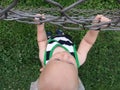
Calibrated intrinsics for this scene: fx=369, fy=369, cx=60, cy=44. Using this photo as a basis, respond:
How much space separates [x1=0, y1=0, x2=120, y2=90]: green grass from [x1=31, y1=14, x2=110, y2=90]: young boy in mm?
223

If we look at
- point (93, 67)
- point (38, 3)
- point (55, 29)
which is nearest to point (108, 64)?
point (93, 67)

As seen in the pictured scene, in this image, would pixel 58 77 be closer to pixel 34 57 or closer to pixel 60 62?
pixel 60 62

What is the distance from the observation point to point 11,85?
1746 mm

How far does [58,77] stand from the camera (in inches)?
48.8

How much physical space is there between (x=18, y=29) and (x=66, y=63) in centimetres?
52

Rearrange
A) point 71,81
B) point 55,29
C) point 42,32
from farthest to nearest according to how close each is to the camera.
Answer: point 55,29 → point 42,32 → point 71,81

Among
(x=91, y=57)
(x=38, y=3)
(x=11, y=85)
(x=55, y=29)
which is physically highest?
(x=38, y=3)

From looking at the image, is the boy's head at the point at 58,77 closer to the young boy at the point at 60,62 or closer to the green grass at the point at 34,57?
the young boy at the point at 60,62

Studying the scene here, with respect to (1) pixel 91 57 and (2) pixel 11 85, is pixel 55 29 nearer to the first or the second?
(1) pixel 91 57

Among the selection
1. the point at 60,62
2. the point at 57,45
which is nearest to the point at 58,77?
the point at 60,62

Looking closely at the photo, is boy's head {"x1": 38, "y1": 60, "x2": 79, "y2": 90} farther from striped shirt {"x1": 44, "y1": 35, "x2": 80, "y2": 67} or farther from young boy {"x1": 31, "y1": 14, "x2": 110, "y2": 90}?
striped shirt {"x1": 44, "y1": 35, "x2": 80, "y2": 67}

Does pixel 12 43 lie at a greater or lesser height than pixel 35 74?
greater

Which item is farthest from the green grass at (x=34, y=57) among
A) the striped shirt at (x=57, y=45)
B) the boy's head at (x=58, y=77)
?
the boy's head at (x=58, y=77)

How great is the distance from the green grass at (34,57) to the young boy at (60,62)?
22 centimetres
